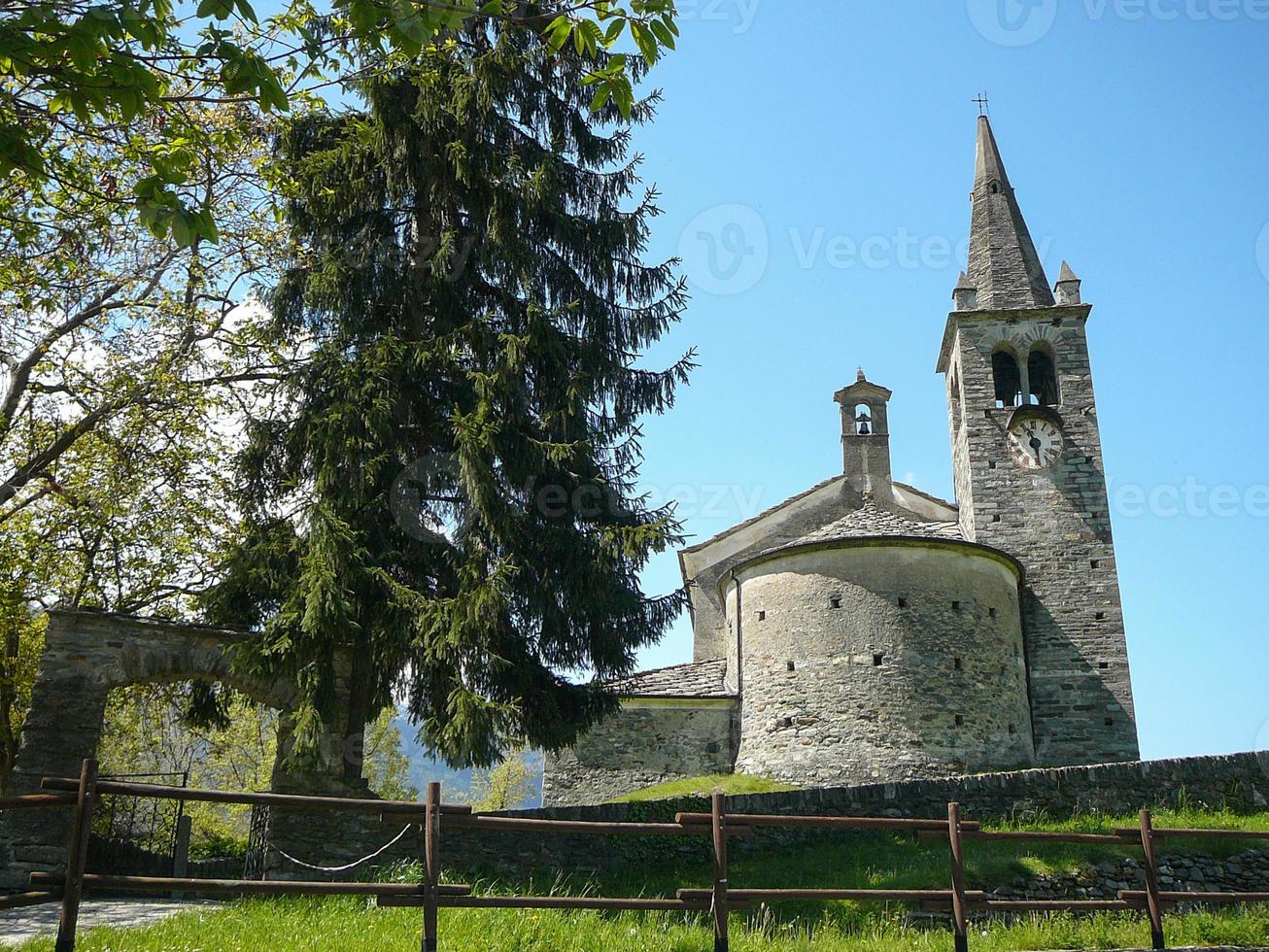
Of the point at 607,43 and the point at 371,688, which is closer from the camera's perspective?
the point at 607,43

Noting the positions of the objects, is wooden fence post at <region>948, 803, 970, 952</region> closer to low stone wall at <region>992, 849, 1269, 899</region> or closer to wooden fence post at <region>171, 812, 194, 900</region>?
low stone wall at <region>992, 849, 1269, 899</region>

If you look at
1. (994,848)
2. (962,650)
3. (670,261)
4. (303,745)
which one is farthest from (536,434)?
(962,650)

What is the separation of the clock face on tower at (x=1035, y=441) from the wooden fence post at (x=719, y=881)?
59.6 ft

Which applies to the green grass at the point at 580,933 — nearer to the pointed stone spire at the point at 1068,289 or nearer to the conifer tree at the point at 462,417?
the conifer tree at the point at 462,417

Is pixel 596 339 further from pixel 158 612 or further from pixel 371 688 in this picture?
pixel 158 612

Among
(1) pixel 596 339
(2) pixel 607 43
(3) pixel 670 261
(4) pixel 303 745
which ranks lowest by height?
(4) pixel 303 745

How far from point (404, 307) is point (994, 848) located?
35.3 feet

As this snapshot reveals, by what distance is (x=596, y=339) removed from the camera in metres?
15.6

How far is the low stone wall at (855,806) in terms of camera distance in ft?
38.5

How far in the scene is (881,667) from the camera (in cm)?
1867

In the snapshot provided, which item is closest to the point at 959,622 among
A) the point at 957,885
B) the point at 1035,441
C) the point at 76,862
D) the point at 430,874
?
the point at 1035,441
